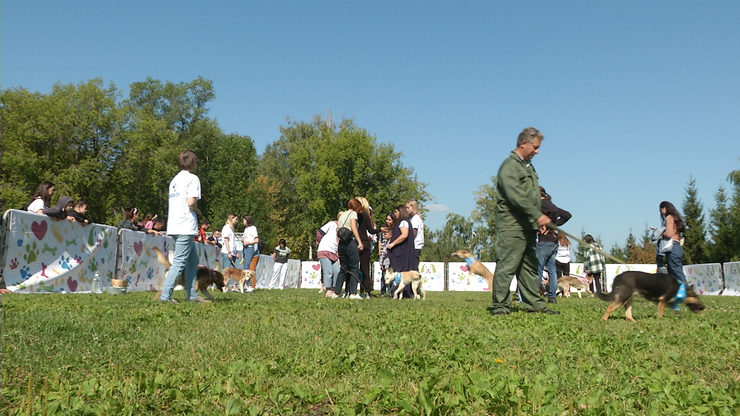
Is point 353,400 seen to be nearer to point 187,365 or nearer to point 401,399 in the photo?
point 401,399

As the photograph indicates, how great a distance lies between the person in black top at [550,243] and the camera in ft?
35.2

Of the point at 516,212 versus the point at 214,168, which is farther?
the point at 214,168

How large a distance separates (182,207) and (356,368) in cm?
588

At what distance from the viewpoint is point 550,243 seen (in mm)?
11781

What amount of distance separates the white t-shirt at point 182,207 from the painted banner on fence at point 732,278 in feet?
76.4

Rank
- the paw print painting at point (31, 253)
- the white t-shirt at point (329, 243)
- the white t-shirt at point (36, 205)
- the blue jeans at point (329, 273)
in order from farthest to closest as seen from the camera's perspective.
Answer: the blue jeans at point (329, 273) < the white t-shirt at point (329, 243) < the white t-shirt at point (36, 205) < the paw print painting at point (31, 253)

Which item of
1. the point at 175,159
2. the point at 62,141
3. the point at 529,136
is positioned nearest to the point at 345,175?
the point at 175,159

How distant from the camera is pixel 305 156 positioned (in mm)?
60594

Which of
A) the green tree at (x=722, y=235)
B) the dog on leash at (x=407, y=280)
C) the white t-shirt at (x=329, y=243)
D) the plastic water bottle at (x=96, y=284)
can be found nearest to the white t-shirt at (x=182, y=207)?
the white t-shirt at (x=329, y=243)

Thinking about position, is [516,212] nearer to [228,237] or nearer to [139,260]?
[139,260]

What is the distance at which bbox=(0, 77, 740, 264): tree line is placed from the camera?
4331 centimetres

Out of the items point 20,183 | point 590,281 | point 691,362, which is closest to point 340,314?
point 691,362

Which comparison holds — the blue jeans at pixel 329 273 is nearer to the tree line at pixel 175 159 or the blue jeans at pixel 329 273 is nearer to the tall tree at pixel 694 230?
the tree line at pixel 175 159

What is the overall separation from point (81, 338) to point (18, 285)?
731 cm
